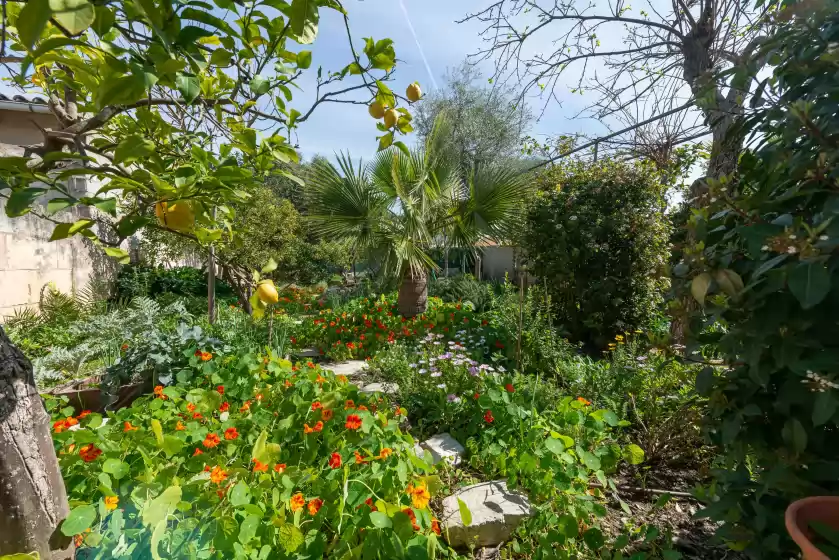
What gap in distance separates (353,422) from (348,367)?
2800 mm

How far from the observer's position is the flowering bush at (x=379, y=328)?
15.1 feet

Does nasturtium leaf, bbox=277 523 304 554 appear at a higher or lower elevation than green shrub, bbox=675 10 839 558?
lower

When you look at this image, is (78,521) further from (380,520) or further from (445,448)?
(445,448)

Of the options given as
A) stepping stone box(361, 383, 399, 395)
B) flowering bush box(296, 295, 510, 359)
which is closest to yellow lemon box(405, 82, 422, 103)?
stepping stone box(361, 383, 399, 395)

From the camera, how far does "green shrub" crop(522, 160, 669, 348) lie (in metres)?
4.23

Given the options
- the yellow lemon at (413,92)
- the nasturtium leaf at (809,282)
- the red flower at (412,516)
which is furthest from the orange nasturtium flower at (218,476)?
the nasturtium leaf at (809,282)

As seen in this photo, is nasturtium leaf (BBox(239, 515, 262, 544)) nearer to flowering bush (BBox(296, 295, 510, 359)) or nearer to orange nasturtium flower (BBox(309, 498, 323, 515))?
orange nasturtium flower (BBox(309, 498, 323, 515))

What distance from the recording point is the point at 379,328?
15.8 feet

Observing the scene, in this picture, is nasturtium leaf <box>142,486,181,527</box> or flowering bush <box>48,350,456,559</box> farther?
flowering bush <box>48,350,456,559</box>

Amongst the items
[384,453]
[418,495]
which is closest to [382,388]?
[384,453]

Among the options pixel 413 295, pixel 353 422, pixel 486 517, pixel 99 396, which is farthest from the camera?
pixel 413 295

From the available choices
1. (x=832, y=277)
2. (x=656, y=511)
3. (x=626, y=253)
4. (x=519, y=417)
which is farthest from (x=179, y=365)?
(x=626, y=253)

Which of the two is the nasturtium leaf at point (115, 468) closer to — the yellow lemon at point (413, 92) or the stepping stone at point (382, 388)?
the yellow lemon at point (413, 92)

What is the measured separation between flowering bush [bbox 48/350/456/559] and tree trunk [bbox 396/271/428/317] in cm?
316
